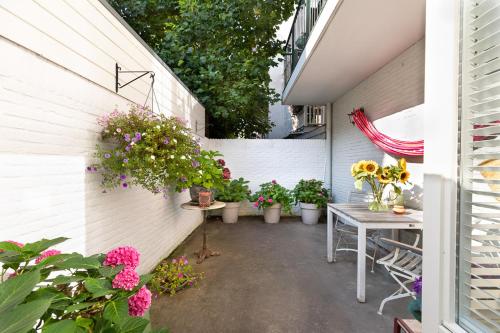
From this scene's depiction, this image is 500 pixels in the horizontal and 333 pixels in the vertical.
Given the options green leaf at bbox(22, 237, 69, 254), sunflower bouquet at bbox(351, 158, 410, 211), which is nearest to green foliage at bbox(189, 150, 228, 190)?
sunflower bouquet at bbox(351, 158, 410, 211)

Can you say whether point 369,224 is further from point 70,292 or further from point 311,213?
point 311,213

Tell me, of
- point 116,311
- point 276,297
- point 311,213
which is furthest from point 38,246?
point 311,213

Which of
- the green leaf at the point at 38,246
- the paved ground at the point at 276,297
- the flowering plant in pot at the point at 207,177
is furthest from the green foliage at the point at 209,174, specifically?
the green leaf at the point at 38,246

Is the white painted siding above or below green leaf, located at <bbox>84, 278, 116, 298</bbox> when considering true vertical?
above

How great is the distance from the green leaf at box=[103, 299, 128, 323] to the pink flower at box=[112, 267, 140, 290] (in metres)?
0.04

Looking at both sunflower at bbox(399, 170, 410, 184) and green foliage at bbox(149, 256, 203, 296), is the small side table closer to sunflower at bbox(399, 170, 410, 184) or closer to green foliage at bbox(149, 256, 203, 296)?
green foliage at bbox(149, 256, 203, 296)

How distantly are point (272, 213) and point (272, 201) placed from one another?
283 mm

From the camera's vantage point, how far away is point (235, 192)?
17.6 feet

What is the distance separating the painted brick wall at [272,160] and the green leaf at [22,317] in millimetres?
5342

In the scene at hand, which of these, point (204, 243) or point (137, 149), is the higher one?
point (137, 149)

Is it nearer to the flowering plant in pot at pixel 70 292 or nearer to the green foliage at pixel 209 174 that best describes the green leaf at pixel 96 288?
the flowering plant in pot at pixel 70 292

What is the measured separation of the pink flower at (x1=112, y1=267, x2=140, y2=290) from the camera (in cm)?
80

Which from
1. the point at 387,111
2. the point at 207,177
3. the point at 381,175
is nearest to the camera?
the point at 381,175

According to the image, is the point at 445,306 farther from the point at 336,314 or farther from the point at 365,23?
the point at 365,23
